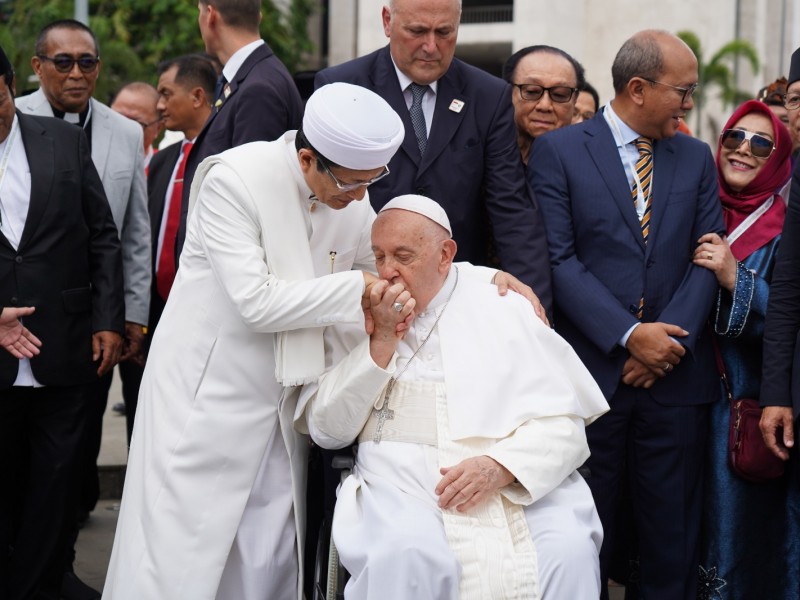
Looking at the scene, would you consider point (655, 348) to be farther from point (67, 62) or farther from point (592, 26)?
point (592, 26)

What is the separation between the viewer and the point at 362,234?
4.38 metres

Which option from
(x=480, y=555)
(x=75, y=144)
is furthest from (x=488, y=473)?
(x=75, y=144)

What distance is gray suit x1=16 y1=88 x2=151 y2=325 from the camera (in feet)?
18.1

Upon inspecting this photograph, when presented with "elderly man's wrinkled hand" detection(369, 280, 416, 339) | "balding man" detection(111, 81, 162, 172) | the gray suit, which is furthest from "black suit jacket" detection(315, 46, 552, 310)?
"balding man" detection(111, 81, 162, 172)

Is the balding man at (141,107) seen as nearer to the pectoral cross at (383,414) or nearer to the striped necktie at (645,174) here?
the striped necktie at (645,174)

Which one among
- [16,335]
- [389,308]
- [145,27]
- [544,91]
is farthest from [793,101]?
[145,27]

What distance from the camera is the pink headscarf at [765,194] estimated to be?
16.2 ft

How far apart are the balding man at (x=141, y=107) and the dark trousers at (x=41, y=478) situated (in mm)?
3603

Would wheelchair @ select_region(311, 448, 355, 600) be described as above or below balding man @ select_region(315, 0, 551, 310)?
below

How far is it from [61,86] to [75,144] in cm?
87

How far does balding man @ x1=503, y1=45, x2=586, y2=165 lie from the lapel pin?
0.48 meters

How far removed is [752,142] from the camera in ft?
16.3

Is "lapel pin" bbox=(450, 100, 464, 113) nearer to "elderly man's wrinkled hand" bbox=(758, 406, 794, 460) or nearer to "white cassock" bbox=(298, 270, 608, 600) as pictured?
"white cassock" bbox=(298, 270, 608, 600)

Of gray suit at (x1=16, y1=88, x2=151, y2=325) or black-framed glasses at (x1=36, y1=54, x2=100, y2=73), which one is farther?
black-framed glasses at (x1=36, y1=54, x2=100, y2=73)
